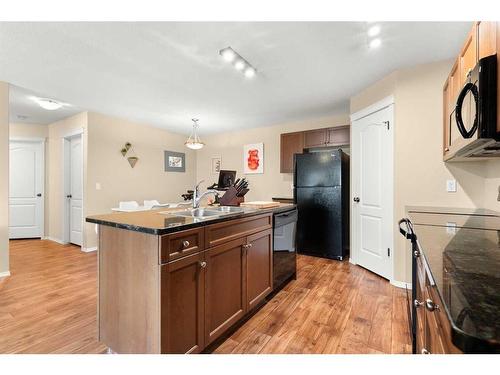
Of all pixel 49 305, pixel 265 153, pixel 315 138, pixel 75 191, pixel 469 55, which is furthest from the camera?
pixel 265 153

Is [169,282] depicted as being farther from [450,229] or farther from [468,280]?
[450,229]

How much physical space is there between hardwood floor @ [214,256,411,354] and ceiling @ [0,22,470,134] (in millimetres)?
2360

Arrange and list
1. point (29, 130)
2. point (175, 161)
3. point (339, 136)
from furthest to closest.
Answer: point (175, 161) → point (29, 130) → point (339, 136)

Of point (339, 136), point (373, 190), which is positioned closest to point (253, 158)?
point (339, 136)

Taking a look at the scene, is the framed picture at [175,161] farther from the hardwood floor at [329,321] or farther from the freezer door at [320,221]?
the hardwood floor at [329,321]

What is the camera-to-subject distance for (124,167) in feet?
15.1

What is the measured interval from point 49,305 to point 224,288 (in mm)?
1829

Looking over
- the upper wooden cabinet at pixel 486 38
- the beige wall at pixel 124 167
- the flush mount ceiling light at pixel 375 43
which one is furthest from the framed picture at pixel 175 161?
the upper wooden cabinet at pixel 486 38

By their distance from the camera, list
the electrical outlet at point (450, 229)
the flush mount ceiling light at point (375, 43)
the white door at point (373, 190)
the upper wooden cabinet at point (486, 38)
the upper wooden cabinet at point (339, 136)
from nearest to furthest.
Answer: the upper wooden cabinet at point (486, 38) < the electrical outlet at point (450, 229) < the flush mount ceiling light at point (375, 43) < the white door at point (373, 190) < the upper wooden cabinet at point (339, 136)

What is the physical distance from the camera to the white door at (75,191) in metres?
4.39

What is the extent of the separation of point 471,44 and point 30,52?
3.45 meters
